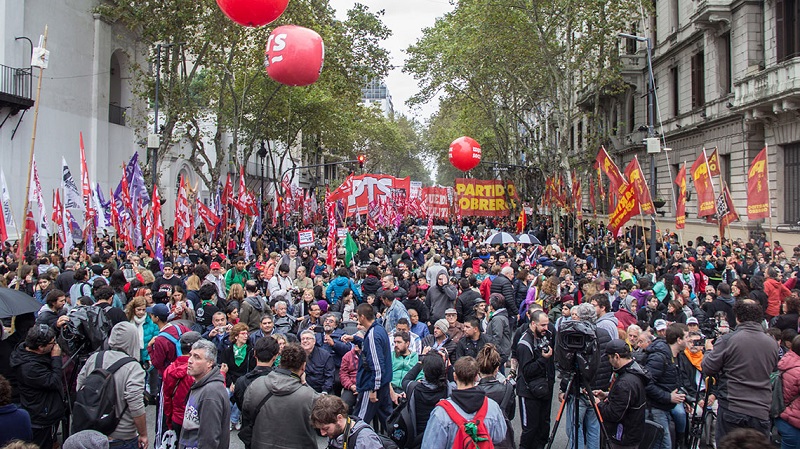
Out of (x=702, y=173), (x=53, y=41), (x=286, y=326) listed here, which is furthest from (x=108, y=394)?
(x=53, y=41)

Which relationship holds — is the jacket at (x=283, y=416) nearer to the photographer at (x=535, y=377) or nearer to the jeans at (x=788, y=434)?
the photographer at (x=535, y=377)

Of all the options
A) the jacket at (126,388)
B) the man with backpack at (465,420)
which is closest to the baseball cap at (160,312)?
the jacket at (126,388)

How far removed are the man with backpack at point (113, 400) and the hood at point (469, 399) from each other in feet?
8.42

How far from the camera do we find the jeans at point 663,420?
6.09 m

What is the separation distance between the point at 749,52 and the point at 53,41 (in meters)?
23.6

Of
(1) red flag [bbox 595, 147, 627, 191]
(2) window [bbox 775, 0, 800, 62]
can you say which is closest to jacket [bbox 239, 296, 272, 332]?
(1) red flag [bbox 595, 147, 627, 191]

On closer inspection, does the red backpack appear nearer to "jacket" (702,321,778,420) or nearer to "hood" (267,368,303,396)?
"hood" (267,368,303,396)

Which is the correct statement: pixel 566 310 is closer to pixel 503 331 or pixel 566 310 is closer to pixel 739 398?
pixel 503 331

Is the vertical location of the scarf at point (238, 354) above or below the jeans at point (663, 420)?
above

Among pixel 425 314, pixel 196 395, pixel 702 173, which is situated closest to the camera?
pixel 196 395

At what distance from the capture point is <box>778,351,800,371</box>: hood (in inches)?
208

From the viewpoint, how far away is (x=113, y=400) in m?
5.05

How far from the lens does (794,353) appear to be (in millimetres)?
5344

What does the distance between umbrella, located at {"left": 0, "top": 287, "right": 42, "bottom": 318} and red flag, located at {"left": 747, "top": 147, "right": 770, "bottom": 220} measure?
13.5 metres
